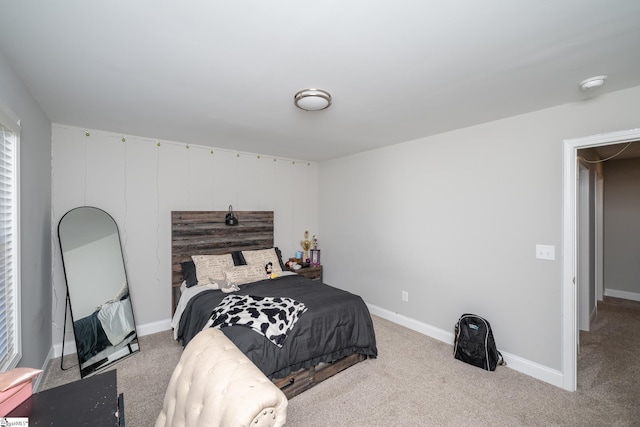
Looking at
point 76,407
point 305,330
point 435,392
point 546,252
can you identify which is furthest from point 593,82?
point 76,407

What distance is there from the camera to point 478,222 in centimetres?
286

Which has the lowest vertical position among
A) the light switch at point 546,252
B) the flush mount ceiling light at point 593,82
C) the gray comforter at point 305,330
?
the gray comforter at point 305,330

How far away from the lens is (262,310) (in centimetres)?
233

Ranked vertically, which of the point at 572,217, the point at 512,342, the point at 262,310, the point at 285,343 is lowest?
the point at 512,342

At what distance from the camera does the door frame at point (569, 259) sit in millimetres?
2262

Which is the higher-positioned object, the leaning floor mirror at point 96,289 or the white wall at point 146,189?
the white wall at point 146,189

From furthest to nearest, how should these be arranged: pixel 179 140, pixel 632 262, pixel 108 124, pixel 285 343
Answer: pixel 632 262, pixel 179 140, pixel 108 124, pixel 285 343

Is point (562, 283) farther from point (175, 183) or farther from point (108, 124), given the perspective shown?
point (108, 124)

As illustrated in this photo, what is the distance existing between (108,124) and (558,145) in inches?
167

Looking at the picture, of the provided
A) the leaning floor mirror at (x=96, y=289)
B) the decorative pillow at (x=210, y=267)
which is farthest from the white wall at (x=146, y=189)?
the decorative pillow at (x=210, y=267)

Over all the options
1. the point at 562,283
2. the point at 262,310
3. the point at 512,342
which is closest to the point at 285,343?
the point at 262,310

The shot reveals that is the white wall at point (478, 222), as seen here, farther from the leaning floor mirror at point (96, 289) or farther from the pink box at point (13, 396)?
the pink box at point (13, 396)

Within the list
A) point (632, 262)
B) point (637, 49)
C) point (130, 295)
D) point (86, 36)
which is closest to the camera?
point (86, 36)

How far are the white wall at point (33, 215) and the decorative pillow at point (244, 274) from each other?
1.58 m
